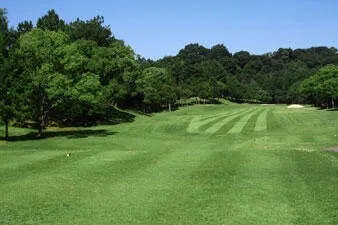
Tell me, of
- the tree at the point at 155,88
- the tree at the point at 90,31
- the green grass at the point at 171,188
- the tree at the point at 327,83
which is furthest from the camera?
the tree at the point at 327,83

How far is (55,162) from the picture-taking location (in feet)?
63.3

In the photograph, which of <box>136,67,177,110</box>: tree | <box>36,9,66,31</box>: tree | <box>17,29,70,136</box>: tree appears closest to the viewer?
<box>17,29,70,136</box>: tree

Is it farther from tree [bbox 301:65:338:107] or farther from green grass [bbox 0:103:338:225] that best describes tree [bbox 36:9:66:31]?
tree [bbox 301:65:338:107]

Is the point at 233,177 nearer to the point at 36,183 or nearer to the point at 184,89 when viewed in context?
the point at 36,183

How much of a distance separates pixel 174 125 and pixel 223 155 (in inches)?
1142

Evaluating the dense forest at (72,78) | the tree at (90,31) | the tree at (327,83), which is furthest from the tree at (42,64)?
the tree at (327,83)

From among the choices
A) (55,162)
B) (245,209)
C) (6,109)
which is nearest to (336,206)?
(245,209)

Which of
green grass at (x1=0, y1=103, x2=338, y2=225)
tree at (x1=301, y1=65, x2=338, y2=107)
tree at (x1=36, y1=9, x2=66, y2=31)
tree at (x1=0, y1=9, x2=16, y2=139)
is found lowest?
green grass at (x1=0, y1=103, x2=338, y2=225)

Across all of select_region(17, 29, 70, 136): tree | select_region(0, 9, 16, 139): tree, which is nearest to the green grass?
select_region(0, 9, 16, 139): tree

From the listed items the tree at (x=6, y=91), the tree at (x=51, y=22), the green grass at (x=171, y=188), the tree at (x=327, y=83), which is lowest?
the green grass at (x=171, y=188)

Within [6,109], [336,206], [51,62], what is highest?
[51,62]

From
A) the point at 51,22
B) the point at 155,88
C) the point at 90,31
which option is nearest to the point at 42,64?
the point at 51,22

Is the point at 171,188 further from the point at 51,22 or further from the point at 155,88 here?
the point at 155,88

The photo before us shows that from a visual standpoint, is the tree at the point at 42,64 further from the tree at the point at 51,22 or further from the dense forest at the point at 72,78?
the tree at the point at 51,22
